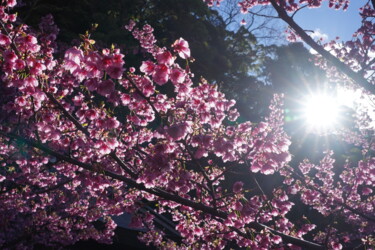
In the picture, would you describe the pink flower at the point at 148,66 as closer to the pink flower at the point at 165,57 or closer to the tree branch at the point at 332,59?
the pink flower at the point at 165,57

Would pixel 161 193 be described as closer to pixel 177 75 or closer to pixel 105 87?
pixel 105 87

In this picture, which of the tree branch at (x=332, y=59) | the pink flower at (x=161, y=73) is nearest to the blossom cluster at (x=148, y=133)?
the pink flower at (x=161, y=73)

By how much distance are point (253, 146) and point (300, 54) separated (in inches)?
876

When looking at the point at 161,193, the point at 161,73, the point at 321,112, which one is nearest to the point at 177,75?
the point at 161,73

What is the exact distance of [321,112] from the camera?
17.9 m

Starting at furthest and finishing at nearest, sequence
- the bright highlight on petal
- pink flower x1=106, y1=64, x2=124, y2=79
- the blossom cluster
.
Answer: the bright highlight on petal, the blossom cluster, pink flower x1=106, y1=64, x2=124, y2=79

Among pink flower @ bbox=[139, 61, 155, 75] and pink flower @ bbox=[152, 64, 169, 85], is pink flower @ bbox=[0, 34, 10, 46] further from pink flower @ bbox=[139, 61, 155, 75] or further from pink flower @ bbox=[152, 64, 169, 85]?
pink flower @ bbox=[152, 64, 169, 85]

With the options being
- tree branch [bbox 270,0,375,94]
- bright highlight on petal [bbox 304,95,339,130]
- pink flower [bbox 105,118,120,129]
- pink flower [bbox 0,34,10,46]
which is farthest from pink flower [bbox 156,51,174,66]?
bright highlight on petal [bbox 304,95,339,130]

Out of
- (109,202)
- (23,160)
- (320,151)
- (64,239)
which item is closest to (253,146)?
(109,202)

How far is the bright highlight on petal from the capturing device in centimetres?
1720

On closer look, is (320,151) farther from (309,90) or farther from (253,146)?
(253,146)

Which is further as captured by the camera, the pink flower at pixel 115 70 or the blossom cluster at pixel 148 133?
the blossom cluster at pixel 148 133

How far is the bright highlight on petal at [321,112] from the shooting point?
17.2 metres

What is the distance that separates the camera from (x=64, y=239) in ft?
29.3
